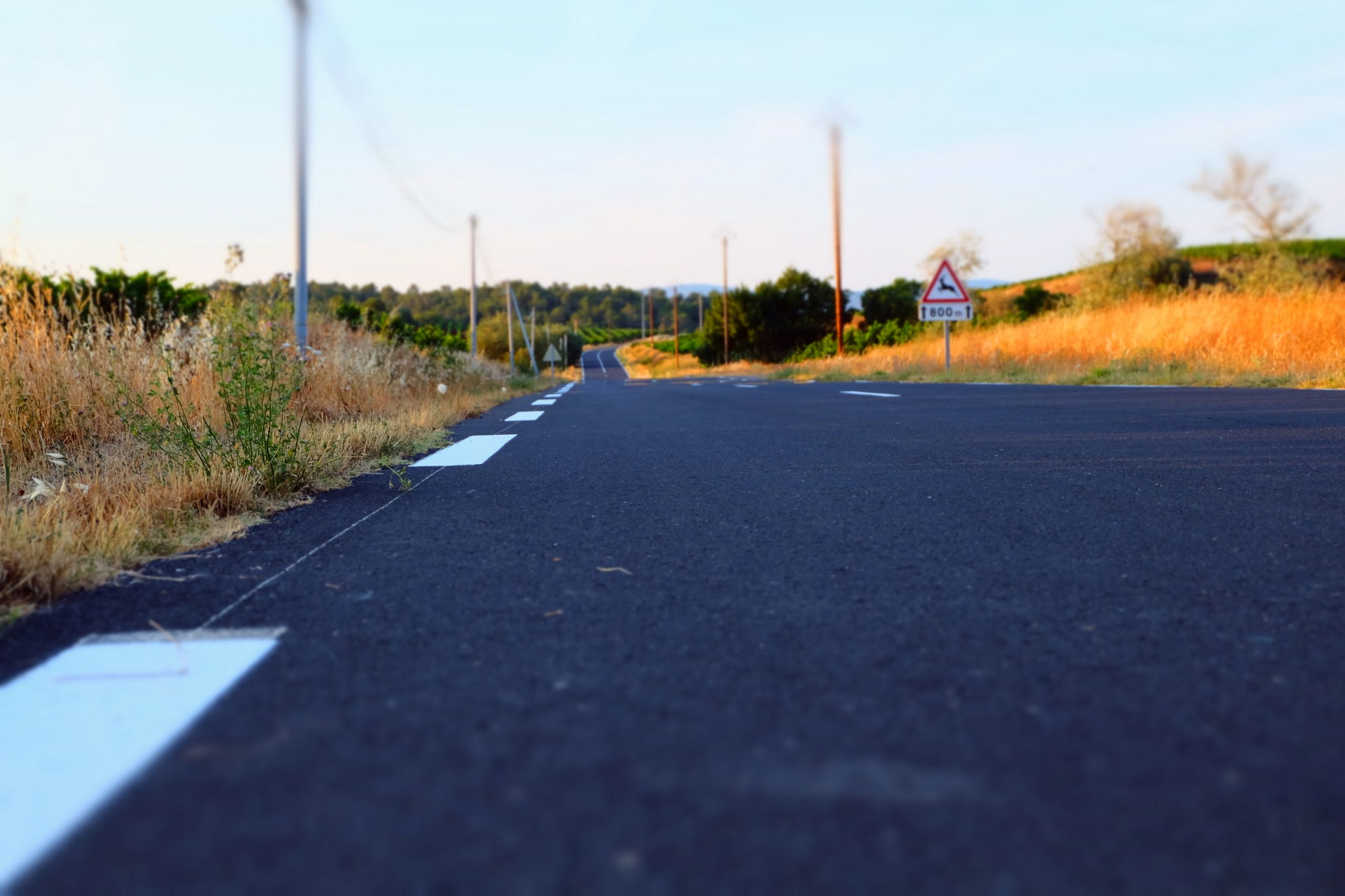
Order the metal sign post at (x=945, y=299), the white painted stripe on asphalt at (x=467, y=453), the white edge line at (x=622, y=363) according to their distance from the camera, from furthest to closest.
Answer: the white edge line at (x=622, y=363) < the metal sign post at (x=945, y=299) < the white painted stripe on asphalt at (x=467, y=453)

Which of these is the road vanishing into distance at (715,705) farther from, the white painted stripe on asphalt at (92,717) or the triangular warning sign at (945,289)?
the triangular warning sign at (945,289)

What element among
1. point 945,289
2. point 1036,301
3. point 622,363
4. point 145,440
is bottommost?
point 145,440

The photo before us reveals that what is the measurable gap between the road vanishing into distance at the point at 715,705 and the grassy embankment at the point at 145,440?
23 centimetres

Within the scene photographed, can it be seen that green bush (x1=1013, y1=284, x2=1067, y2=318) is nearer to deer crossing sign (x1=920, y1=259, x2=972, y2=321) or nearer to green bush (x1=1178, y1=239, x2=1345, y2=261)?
green bush (x1=1178, y1=239, x2=1345, y2=261)

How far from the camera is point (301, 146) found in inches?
488

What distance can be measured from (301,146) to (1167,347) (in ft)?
44.4

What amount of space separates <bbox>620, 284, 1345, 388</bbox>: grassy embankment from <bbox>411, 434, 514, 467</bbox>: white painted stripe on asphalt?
876 cm

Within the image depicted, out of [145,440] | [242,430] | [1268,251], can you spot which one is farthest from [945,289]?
[1268,251]

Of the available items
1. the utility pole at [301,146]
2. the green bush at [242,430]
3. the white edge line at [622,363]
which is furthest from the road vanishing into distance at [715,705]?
the white edge line at [622,363]

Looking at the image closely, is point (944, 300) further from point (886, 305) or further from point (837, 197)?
point (886, 305)

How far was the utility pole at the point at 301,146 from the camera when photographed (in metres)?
12.1

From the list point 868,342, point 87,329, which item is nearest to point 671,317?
point 868,342

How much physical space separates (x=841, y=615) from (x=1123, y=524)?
150 centimetres

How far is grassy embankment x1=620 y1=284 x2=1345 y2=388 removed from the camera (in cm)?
1340
